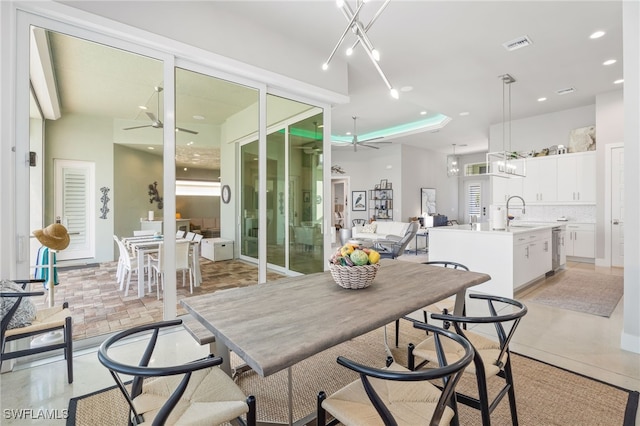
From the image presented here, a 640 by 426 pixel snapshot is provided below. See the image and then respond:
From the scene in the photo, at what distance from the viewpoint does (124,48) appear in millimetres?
2635

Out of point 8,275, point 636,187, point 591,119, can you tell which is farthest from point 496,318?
point 591,119

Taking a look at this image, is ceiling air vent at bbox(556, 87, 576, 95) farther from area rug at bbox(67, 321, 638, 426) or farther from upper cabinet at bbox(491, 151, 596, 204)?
area rug at bbox(67, 321, 638, 426)

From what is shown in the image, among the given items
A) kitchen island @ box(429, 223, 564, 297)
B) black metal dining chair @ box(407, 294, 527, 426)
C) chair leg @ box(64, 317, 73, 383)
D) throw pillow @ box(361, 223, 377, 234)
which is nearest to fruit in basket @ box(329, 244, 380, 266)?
black metal dining chair @ box(407, 294, 527, 426)

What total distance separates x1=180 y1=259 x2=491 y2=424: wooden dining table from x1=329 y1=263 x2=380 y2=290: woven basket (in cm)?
4

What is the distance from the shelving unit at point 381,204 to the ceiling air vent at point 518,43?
627 centimetres

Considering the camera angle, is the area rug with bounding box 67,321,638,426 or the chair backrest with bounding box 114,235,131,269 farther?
the chair backrest with bounding box 114,235,131,269

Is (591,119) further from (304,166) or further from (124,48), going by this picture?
(124,48)

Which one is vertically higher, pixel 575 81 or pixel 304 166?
pixel 575 81

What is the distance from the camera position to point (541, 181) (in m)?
6.78

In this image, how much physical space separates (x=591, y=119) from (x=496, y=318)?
7.31 meters

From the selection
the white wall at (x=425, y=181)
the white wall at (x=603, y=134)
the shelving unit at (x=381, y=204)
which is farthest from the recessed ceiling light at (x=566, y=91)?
the shelving unit at (x=381, y=204)

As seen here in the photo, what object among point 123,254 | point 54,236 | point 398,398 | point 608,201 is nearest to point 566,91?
point 608,201

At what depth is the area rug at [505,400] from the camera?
173 centimetres

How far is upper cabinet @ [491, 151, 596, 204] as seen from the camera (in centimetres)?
611
